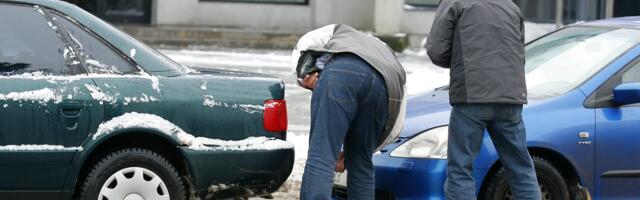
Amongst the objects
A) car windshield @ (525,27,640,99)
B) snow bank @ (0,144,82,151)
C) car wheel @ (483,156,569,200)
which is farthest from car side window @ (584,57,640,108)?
snow bank @ (0,144,82,151)

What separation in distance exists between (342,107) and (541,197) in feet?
4.66

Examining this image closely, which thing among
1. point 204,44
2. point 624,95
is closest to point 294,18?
point 204,44

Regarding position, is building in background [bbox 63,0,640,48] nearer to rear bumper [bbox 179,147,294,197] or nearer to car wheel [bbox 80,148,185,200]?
rear bumper [bbox 179,147,294,197]

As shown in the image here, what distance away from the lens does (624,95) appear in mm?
6117

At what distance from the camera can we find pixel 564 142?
6.05 m

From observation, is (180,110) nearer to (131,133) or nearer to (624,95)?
(131,133)

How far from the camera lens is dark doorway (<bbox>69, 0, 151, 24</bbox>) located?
20.5 m

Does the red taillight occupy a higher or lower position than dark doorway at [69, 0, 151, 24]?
higher

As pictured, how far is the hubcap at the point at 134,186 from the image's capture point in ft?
18.4

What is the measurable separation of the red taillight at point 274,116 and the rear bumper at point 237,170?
0.13 m

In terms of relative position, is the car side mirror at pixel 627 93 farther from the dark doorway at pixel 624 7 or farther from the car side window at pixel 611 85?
the dark doorway at pixel 624 7

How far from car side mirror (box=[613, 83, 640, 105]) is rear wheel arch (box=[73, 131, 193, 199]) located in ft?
8.16

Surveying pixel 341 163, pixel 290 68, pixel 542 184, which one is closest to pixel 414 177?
pixel 341 163

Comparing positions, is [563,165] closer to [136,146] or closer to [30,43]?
[136,146]
